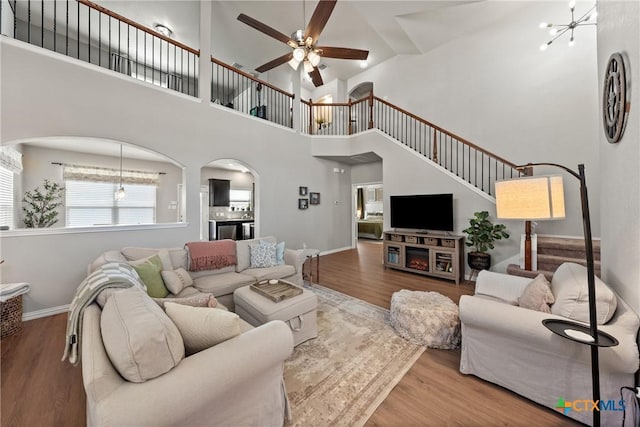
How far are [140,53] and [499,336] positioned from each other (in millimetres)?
8157

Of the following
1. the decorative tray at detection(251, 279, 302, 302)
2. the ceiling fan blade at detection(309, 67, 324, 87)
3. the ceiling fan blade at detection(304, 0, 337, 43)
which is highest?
the ceiling fan blade at detection(304, 0, 337, 43)

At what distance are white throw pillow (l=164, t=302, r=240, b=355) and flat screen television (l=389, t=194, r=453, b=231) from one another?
426 cm

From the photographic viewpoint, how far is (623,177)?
4.99ft

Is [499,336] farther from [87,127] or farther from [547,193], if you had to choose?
[87,127]

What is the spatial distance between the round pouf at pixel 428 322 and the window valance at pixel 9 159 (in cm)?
554

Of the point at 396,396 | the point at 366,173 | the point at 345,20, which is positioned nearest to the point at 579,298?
the point at 396,396

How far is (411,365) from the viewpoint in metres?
2.00

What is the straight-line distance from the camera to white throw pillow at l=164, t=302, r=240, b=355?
1206mm

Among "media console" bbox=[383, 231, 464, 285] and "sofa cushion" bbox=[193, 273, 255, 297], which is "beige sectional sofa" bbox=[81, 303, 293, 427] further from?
"media console" bbox=[383, 231, 464, 285]

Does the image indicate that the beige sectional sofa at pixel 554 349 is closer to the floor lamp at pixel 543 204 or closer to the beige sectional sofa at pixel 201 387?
the floor lamp at pixel 543 204

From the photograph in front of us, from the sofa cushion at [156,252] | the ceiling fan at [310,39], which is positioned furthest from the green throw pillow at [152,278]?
the ceiling fan at [310,39]

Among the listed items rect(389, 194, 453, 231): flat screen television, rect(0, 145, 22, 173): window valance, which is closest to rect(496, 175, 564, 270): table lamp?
rect(389, 194, 453, 231): flat screen television

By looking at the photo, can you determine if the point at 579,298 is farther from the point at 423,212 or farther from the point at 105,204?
the point at 105,204

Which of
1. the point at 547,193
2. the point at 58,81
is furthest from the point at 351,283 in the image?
the point at 58,81
